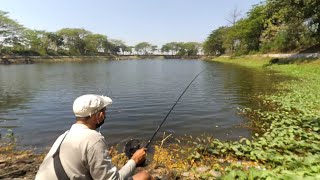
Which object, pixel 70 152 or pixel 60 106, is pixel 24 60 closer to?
pixel 60 106

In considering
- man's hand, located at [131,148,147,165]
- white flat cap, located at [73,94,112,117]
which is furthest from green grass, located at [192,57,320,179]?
white flat cap, located at [73,94,112,117]

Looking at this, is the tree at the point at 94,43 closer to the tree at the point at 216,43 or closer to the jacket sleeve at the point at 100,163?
the tree at the point at 216,43

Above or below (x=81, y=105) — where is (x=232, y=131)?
below

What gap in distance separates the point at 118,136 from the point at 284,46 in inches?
2235

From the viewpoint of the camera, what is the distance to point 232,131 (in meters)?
11.6

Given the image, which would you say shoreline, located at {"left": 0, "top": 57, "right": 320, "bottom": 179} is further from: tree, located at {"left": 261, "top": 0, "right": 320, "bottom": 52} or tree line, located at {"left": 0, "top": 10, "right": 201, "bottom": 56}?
tree line, located at {"left": 0, "top": 10, "right": 201, "bottom": 56}

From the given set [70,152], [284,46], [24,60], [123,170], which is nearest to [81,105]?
[70,152]

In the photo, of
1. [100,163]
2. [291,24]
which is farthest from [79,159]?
[291,24]

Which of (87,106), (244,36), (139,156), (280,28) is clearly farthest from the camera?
(244,36)

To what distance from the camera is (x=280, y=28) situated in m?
53.8

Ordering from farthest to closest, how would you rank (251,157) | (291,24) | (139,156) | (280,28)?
(280,28) < (291,24) < (251,157) < (139,156)

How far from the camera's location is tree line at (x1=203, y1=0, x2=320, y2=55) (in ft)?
116

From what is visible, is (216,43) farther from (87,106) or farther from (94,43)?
(87,106)

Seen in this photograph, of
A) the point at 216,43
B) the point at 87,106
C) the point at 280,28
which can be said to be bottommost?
the point at 87,106
